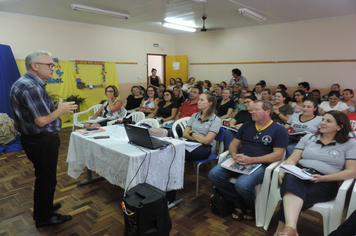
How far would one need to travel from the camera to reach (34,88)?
69.5 inches

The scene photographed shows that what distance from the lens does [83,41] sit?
21.8ft

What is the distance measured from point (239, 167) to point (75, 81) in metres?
5.92

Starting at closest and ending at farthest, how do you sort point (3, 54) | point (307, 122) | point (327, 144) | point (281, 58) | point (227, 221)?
point (327, 144) → point (227, 221) → point (307, 122) → point (3, 54) → point (281, 58)

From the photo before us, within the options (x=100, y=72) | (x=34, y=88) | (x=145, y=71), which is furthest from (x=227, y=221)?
(x=145, y=71)

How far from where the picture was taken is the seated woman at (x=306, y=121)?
272cm

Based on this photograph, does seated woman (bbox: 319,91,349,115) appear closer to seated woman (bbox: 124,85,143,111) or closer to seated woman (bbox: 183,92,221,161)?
seated woman (bbox: 183,92,221,161)

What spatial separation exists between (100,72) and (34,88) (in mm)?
5606

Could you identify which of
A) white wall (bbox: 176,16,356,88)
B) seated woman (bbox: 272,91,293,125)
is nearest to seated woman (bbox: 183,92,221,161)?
seated woman (bbox: 272,91,293,125)

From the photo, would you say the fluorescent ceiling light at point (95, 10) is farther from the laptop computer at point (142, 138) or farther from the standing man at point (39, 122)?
the laptop computer at point (142, 138)

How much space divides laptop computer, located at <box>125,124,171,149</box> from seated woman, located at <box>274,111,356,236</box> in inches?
44.4

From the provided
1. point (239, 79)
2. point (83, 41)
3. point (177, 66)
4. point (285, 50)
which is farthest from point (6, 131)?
point (285, 50)

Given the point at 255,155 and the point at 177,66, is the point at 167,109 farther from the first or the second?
the point at 177,66

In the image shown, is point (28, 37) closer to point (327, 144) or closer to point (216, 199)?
point (216, 199)

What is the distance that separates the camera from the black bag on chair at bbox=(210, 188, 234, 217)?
219 centimetres
